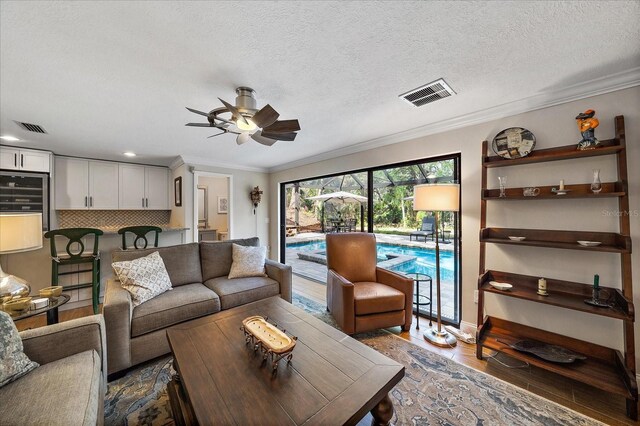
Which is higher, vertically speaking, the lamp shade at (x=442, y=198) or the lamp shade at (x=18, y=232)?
the lamp shade at (x=442, y=198)

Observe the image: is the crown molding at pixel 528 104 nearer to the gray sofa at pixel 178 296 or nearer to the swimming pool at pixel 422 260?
the swimming pool at pixel 422 260

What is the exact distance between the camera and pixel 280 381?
118 centimetres

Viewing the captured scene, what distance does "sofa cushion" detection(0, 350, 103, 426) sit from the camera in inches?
38.4

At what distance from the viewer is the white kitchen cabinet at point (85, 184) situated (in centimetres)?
419

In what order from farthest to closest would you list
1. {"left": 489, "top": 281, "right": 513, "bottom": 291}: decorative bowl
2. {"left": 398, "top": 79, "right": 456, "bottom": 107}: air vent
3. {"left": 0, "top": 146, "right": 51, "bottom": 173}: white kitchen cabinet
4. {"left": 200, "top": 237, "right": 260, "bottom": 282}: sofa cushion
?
{"left": 0, "top": 146, "right": 51, "bottom": 173}: white kitchen cabinet, {"left": 200, "top": 237, "right": 260, "bottom": 282}: sofa cushion, {"left": 489, "top": 281, "right": 513, "bottom": 291}: decorative bowl, {"left": 398, "top": 79, "right": 456, "bottom": 107}: air vent

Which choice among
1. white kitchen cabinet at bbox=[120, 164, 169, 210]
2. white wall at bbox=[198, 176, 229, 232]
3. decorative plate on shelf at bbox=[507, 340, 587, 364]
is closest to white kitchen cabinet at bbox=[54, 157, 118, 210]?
white kitchen cabinet at bbox=[120, 164, 169, 210]

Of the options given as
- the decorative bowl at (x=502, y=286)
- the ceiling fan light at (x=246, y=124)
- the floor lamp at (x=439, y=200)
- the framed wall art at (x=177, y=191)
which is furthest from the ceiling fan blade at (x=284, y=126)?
the framed wall art at (x=177, y=191)

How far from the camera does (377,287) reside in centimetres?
Result: 272

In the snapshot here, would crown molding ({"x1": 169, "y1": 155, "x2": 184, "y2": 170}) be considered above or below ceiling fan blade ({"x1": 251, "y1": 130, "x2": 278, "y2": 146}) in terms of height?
above

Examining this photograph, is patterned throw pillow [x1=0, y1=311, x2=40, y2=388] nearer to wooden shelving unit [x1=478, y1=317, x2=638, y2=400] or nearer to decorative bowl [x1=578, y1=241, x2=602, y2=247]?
wooden shelving unit [x1=478, y1=317, x2=638, y2=400]

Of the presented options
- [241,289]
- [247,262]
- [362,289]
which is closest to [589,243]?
[362,289]

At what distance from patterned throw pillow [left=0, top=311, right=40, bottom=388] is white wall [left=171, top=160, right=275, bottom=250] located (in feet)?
10.7

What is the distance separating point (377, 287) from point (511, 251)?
1.37 meters

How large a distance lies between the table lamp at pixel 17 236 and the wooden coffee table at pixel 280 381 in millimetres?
1156
